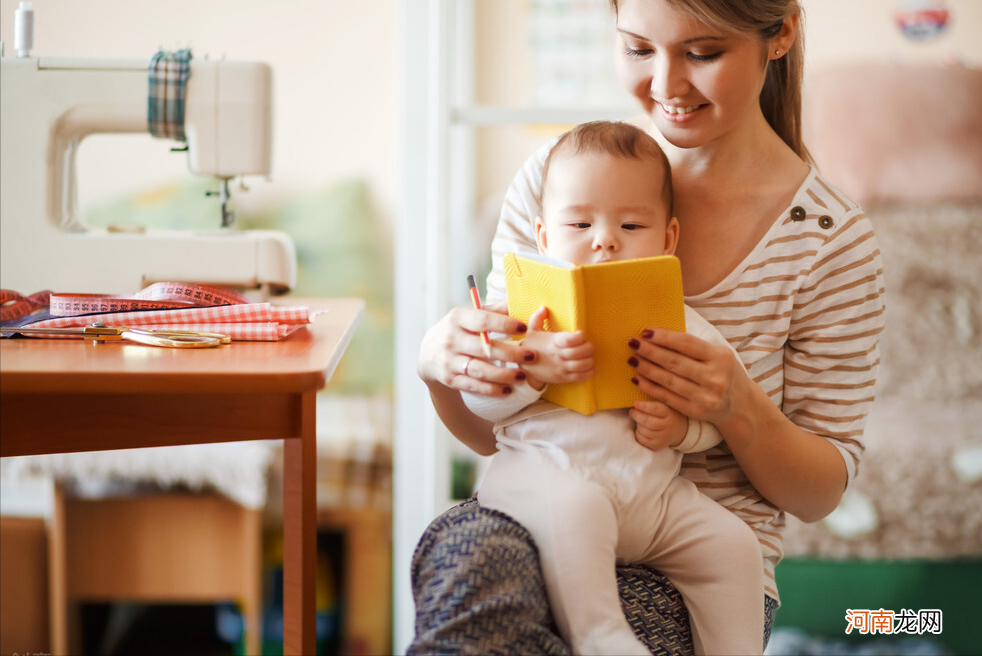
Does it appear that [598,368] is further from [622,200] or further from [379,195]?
[379,195]

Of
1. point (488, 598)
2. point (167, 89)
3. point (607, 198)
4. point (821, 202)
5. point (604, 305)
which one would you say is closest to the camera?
point (488, 598)

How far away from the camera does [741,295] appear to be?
1.15m

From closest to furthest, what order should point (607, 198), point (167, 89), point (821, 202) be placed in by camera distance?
point (607, 198) → point (821, 202) → point (167, 89)

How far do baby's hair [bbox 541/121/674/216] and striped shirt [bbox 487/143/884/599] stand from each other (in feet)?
0.50

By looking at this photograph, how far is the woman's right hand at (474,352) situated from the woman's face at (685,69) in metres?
0.33

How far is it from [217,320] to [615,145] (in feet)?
1.78

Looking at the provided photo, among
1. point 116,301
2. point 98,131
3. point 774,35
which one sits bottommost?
point 116,301

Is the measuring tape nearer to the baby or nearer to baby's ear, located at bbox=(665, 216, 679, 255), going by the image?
the baby

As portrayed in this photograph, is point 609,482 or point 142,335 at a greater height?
point 142,335

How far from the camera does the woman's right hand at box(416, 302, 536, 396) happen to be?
1.00m

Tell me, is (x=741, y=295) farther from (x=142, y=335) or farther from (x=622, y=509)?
(x=142, y=335)

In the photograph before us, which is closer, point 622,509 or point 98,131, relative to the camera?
point 622,509

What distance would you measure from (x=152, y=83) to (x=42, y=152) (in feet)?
0.67

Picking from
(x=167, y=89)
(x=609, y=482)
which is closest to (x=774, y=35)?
(x=609, y=482)
